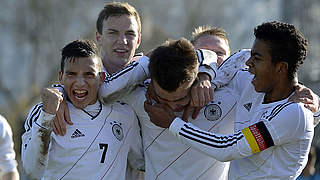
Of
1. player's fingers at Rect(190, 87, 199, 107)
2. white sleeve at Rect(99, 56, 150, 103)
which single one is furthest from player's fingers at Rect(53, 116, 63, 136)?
player's fingers at Rect(190, 87, 199, 107)

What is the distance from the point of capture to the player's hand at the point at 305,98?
4801 millimetres

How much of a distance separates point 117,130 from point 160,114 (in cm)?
Result: 45

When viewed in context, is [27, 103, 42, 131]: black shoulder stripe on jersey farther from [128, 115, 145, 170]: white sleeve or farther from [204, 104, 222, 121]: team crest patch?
[204, 104, 222, 121]: team crest patch

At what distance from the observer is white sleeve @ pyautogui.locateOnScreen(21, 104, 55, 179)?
502cm

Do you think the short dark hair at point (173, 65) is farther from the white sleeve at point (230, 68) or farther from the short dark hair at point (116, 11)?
the short dark hair at point (116, 11)

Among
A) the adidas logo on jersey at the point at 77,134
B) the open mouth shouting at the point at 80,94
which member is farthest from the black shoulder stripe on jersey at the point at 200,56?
the adidas logo on jersey at the point at 77,134

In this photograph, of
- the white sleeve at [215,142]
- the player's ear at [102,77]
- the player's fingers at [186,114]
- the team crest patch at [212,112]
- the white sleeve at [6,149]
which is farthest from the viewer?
the white sleeve at [6,149]

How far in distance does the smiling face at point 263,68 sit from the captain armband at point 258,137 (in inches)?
10.7

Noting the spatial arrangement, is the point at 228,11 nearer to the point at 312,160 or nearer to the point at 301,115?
the point at 312,160

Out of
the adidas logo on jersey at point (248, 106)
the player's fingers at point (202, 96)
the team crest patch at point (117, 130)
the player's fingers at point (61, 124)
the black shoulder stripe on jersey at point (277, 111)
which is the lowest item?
the team crest patch at point (117, 130)

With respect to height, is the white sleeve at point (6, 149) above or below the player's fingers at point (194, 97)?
below

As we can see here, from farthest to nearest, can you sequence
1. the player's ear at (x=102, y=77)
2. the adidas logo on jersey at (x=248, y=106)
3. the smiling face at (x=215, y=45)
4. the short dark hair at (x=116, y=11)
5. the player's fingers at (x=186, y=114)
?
the short dark hair at (x=116, y=11) → the smiling face at (x=215, y=45) → the player's ear at (x=102, y=77) → the player's fingers at (x=186, y=114) → the adidas logo on jersey at (x=248, y=106)

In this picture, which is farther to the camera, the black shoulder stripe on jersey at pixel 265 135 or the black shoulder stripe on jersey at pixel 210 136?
the black shoulder stripe on jersey at pixel 210 136

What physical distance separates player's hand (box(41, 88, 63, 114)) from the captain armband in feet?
4.16
